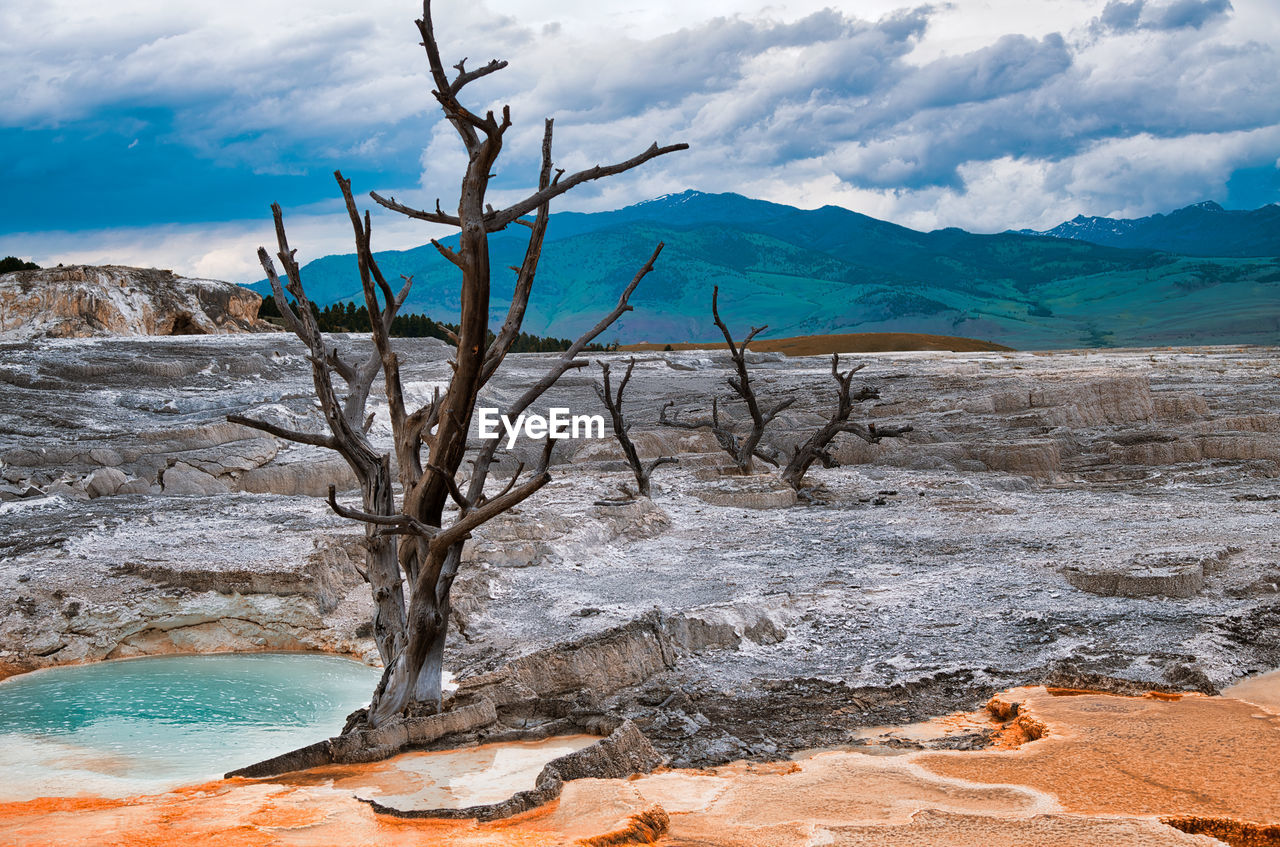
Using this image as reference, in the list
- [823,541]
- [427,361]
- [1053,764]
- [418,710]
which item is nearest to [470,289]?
[418,710]

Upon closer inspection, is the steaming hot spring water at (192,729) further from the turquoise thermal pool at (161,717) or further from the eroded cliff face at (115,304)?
the eroded cliff face at (115,304)

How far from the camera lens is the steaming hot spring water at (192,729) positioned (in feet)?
17.2

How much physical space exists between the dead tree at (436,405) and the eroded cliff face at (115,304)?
27496 millimetres

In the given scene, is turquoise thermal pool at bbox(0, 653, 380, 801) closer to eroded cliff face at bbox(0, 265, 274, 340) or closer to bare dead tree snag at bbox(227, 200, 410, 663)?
bare dead tree snag at bbox(227, 200, 410, 663)

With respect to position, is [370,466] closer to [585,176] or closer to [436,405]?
[436,405]

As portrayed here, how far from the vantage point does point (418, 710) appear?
6070 mm

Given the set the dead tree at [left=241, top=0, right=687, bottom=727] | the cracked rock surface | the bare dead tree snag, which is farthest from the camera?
the cracked rock surface

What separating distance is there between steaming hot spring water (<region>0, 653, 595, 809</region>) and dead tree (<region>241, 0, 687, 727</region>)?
90 cm

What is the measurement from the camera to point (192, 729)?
7.34 meters

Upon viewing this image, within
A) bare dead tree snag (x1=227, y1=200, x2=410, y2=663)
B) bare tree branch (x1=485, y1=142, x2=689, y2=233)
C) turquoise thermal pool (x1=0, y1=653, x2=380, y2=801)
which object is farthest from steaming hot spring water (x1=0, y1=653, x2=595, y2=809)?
bare tree branch (x1=485, y1=142, x2=689, y2=233)

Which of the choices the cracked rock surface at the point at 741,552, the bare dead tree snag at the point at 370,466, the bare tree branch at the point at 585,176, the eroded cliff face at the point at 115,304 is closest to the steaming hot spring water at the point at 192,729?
the cracked rock surface at the point at 741,552

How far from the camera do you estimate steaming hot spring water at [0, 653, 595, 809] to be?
5.23m

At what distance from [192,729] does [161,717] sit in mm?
504

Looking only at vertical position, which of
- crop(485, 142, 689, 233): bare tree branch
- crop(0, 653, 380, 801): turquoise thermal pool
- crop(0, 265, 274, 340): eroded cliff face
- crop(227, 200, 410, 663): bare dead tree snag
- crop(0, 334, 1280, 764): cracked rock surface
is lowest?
crop(0, 653, 380, 801): turquoise thermal pool
